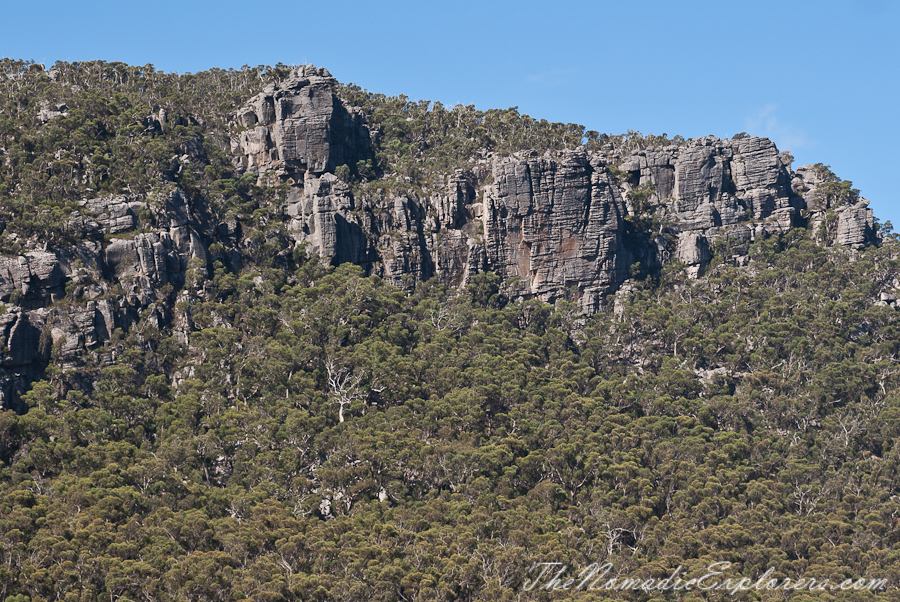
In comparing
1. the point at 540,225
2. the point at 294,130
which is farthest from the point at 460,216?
the point at 294,130

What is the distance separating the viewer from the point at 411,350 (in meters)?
101

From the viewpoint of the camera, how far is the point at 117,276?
98438 millimetres

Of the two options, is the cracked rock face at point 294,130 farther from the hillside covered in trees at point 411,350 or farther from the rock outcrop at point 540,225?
the rock outcrop at point 540,225

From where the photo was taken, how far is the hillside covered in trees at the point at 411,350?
226 ft

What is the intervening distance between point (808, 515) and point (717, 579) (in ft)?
55.1

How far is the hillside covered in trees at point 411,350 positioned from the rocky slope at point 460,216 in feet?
1.23

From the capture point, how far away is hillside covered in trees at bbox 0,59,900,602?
68.8 metres

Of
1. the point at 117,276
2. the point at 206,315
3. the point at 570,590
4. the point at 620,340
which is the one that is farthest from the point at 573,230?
the point at 570,590

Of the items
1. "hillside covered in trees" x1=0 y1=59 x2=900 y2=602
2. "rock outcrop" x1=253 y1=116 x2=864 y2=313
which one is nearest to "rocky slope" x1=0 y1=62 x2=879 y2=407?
"rock outcrop" x1=253 y1=116 x2=864 y2=313

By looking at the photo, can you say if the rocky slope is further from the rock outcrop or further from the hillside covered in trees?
the hillside covered in trees

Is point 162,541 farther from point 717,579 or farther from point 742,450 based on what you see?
point 742,450

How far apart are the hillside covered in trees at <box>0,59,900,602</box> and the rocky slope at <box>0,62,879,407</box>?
374 mm

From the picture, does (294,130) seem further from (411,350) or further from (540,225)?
(411,350)

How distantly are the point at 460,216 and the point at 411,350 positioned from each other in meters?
26.0
